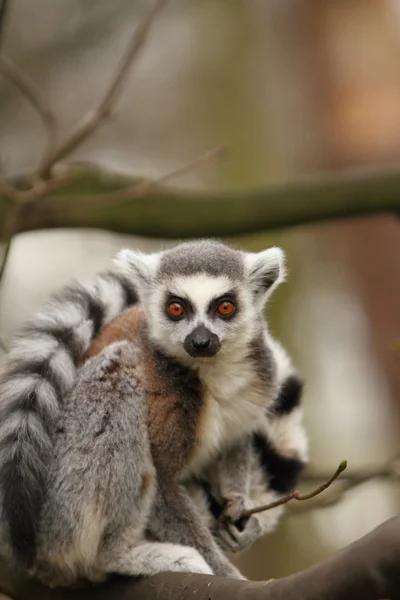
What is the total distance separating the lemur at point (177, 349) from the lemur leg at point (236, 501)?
6 cm

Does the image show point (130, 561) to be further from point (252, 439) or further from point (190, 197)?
point (190, 197)

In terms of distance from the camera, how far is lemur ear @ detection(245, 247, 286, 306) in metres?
3.54

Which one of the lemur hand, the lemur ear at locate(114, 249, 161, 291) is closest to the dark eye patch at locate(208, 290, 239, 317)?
the lemur ear at locate(114, 249, 161, 291)

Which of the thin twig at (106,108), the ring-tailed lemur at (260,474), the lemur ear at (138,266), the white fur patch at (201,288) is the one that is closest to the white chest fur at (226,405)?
the ring-tailed lemur at (260,474)

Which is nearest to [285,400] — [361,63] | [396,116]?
[396,116]

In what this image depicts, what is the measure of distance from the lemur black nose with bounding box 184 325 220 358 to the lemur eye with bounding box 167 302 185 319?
15 centimetres

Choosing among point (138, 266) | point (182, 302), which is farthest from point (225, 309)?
point (138, 266)

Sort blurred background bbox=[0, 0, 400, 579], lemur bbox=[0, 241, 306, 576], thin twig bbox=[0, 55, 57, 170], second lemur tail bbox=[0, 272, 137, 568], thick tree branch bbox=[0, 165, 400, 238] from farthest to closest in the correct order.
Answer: blurred background bbox=[0, 0, 400, 579] → thick tree branch bbox=[0, 165, 400, 238] → thin twig bbox=[0, 55, 57, 170] → lemur bbox=[0, 241, 306, 576] → second lemur tail bbox=[0, 272, 137, 568]

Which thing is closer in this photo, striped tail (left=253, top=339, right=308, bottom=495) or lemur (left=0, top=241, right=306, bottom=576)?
lemur (left=0, top=241, right=306, bottom=576)

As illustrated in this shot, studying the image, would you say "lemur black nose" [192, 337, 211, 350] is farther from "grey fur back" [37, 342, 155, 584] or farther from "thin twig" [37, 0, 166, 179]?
"thin twig" [37, 0, 166, 179]

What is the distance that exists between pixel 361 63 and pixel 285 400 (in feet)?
19.9

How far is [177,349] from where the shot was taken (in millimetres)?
3254

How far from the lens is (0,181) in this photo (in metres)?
3.91

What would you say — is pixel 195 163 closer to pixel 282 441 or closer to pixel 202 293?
pixel 202 293
